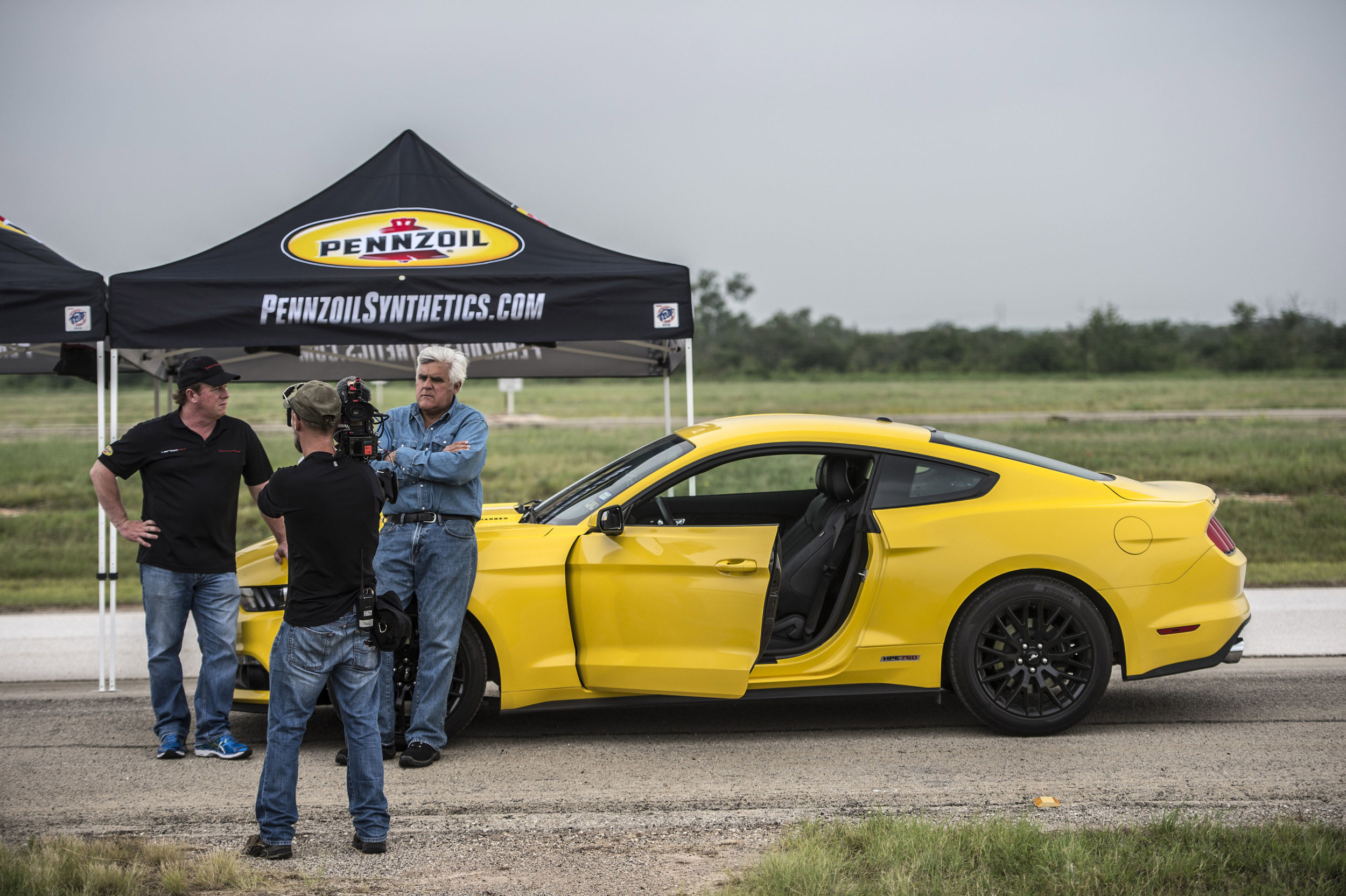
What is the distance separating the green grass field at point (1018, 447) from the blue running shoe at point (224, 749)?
5.12 meters

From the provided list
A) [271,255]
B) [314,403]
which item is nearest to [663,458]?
[314,403]

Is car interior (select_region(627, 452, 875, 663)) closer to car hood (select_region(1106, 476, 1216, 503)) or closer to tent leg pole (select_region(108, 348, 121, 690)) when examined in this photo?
car hood (select_region(1106, 476, 1216, 503))

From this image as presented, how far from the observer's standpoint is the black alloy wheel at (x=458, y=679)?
4969 mm

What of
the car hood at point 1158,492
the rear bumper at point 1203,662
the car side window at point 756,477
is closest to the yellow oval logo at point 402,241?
the car hood at point 1158,492

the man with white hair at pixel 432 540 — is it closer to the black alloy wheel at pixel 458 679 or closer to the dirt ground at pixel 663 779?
the black alloy wheel at pixel 458 679

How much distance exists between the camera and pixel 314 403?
141 inches

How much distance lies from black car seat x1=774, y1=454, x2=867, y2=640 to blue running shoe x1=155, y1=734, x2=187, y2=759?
2.92m

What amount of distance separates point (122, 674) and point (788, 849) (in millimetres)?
5080

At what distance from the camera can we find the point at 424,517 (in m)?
4.72

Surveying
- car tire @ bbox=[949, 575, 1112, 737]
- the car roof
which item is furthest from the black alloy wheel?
car tire @ bbox=[949, 575, 1112, 737]

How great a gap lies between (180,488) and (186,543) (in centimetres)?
26

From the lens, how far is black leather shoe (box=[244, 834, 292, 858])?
369 centimetres

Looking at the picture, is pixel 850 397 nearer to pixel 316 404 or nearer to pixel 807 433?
pixel 807 433

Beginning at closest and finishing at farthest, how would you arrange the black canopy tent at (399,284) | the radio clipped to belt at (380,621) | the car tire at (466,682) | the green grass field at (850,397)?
the radio clipped to belt at (380,621)
the car tire at (466,682)
the black canopy tent at (399,284)
the green grass field at (850,397)
